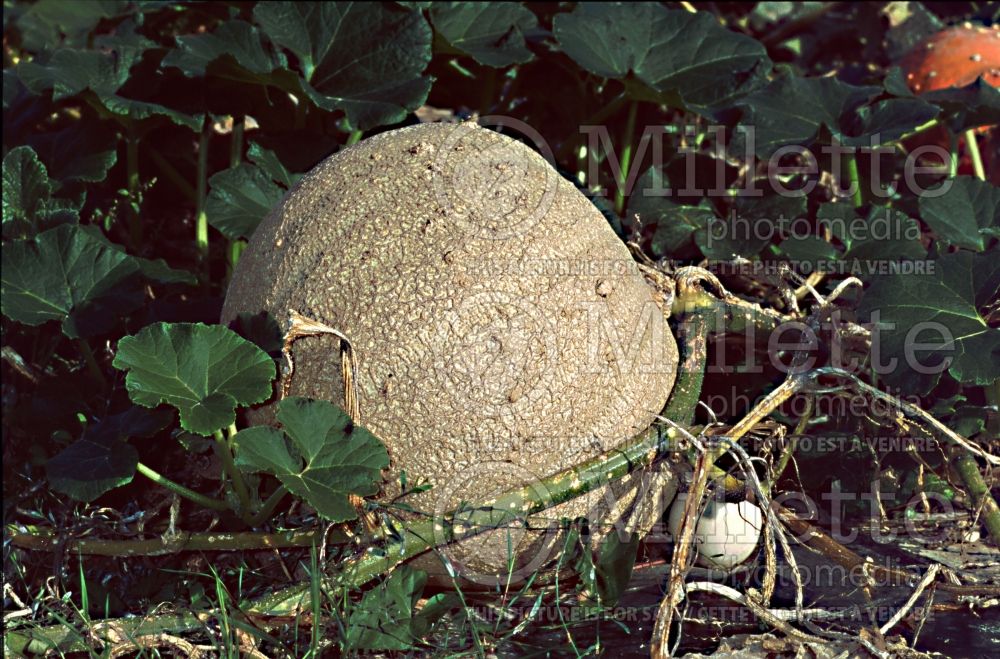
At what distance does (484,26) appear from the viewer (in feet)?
11.7

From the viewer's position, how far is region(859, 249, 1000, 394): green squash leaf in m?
2.43

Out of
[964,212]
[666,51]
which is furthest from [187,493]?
[964,212]

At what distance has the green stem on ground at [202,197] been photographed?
3.33 meters

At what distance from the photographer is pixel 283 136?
3.27 metres

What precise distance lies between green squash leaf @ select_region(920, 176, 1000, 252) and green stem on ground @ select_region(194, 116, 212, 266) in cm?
218

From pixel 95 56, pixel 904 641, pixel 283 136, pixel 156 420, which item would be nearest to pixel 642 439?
pixel 904 641

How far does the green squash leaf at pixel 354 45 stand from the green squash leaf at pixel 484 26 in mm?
178

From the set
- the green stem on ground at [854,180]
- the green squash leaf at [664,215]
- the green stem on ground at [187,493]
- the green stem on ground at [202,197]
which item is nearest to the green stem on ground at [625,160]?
the green squash leaf at [664,215]

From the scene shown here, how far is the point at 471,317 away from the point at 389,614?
64 cm

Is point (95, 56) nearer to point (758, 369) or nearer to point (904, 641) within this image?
point (758, 369)

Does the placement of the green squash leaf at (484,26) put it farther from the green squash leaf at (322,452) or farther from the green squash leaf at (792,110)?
the green squash leaf at (322,452)

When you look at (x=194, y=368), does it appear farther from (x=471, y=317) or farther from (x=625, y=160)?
(x=625, y=160)

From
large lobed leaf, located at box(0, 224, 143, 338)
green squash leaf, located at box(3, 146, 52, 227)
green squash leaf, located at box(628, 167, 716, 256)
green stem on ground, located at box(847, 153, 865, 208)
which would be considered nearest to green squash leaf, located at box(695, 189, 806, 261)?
green squash leaf, located at box(628, 167, 716, 256)

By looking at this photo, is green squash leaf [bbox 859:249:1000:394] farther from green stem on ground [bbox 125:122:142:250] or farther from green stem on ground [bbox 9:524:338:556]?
green stem on ground [bbox 125:122:142:250]
